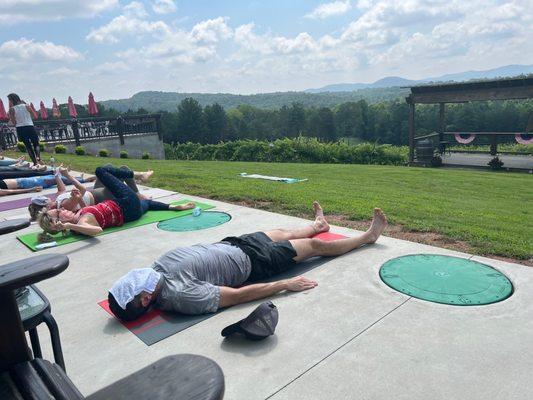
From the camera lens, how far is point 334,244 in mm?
4379

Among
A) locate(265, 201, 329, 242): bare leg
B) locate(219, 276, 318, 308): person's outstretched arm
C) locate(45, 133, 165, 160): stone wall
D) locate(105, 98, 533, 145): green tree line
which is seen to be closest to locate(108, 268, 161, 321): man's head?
locate(219, 276, 318, 308): person's outstretched arm

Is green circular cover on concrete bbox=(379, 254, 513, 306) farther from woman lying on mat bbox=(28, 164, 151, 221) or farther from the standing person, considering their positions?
the standing person

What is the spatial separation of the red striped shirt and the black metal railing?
17784 millimetres

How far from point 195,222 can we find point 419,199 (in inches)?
165

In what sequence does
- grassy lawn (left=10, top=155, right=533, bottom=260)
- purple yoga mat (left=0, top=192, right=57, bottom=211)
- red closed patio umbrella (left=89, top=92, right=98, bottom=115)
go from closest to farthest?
grassy lawn (left=10, top=155, right=533, bottom=260)
purple yoga mat (left=0, top=192, right=57, bottom=211)
red closed patio umbrella (left=89, top=92, right=98, bottom=115)

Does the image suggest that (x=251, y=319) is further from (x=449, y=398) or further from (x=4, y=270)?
(x=4, y=270)

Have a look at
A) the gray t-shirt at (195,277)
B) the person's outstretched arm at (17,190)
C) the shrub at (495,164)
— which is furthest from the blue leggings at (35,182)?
the shrub at (495,164)

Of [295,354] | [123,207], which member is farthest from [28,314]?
[123,207]

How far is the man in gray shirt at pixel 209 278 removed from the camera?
316 centimetres

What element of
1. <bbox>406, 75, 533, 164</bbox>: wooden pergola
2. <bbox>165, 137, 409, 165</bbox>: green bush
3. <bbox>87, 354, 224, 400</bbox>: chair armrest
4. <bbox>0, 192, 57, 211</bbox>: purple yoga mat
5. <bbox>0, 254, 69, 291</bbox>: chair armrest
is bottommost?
<bbox>165, 137, 409, 165</bbox>: green bush

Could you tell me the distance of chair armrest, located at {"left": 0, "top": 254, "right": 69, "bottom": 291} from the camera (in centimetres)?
132

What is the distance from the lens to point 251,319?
9.52 ft

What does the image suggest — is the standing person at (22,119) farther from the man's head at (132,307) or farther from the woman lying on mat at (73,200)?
the man's head at (132,307)

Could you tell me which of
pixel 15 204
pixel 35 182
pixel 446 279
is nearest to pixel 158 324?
pixel 446 279
